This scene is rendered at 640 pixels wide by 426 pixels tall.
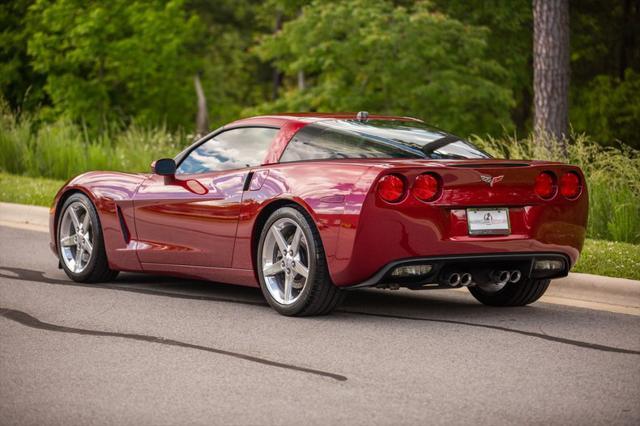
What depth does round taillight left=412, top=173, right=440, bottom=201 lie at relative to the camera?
7.20m

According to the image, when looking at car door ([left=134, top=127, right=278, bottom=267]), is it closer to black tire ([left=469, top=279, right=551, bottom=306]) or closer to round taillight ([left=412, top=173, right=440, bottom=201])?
round taillight ([left=412, top=173, right=440, bottom=201])

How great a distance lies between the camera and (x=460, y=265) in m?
7.46

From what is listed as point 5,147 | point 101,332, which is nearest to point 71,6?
point 5,147

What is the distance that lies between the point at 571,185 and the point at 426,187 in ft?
4.01

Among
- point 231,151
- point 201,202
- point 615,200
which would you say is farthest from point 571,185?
point 615,200

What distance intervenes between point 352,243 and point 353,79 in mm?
22614

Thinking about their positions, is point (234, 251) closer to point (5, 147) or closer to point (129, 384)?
point (129, 384)

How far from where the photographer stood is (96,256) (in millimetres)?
9242

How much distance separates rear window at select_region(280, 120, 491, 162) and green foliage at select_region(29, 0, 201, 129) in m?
26.3

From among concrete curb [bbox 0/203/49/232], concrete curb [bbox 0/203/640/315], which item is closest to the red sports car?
concrete curb [bbox 0/203/640/315]

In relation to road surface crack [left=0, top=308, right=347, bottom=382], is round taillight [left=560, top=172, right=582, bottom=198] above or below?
above

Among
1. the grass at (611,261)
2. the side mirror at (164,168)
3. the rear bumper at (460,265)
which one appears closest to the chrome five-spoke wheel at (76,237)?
the side mirror at (164,168)

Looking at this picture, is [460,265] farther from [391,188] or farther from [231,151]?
[231,151]

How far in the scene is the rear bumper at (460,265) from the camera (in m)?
7.22
